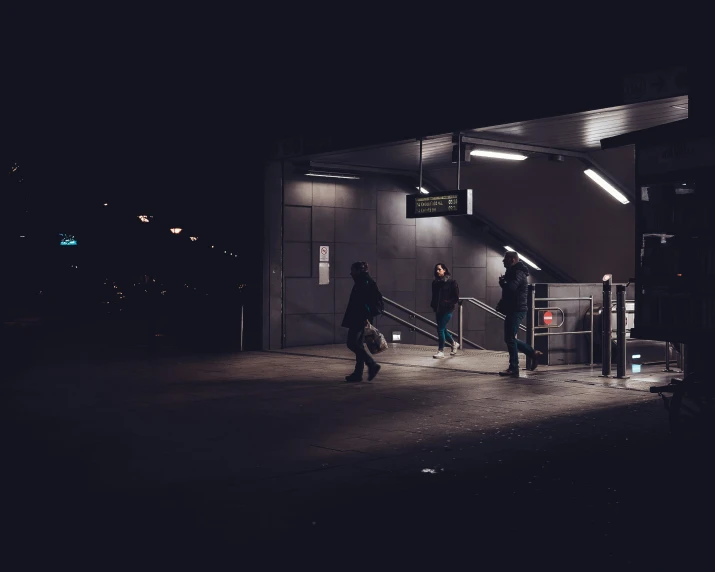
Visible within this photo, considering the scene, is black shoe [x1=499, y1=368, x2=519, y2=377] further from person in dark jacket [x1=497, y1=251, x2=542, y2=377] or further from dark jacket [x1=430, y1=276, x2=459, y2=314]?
dark jacket [x1=430, y1=276, x2=459, y2=314]

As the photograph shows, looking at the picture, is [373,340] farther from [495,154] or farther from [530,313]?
[495,154]

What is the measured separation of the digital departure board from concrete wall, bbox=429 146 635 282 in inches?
96.7

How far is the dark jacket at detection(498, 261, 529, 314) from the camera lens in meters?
12.8

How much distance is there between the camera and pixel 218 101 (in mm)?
20484

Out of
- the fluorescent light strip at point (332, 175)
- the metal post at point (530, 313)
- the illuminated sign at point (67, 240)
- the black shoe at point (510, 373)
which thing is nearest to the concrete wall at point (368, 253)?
the fluorescent light strip at point (332, 175)

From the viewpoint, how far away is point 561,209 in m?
19.8

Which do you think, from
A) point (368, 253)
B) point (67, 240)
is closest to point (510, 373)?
point (368, 253)

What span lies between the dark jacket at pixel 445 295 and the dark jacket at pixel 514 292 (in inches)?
103

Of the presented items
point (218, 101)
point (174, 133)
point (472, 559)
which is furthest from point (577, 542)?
point (174, 133)

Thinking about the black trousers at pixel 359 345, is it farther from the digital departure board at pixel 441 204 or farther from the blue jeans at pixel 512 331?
the digital departure board at pixel 441 204

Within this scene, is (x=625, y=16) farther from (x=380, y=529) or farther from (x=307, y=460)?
(x=380, y=529)

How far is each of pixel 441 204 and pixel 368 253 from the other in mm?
4727

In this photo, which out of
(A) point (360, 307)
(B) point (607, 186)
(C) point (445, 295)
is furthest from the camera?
(B) point (607, 186)

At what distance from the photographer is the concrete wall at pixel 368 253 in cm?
1819
